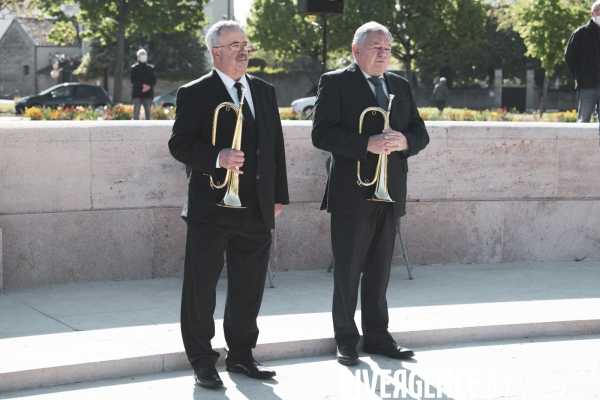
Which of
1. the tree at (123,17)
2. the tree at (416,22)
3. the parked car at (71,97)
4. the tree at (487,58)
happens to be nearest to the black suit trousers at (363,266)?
the parked car at (71,97)

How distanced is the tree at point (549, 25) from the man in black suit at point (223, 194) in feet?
127

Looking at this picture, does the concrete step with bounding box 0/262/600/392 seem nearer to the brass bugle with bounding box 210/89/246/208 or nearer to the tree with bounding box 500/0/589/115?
the brass bugle with bounding box 210/89/246/208

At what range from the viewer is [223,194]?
527cm

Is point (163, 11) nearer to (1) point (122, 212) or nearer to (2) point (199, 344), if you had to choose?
(1) point (122, 212)

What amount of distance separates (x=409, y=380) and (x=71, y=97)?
3289cm

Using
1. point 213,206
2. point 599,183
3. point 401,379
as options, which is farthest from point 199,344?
point 599,183

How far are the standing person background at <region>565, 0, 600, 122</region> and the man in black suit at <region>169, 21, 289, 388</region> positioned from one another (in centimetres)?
558

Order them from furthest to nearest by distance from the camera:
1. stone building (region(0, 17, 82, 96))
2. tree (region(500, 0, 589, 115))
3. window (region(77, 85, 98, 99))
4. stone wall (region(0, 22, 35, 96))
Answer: stone wall (region(0, 22, 35, 96)) < stone building (region(0, 17, 82, 96)) < tree (region(500, 0, 589, 115)) < window (region(77, 85, 98, 99))

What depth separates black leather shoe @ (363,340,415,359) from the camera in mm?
5941

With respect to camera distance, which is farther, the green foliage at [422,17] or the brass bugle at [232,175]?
the green foliage at [422,17]

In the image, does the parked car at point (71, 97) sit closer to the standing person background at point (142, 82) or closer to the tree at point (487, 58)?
the standing person background at point (142, 82)

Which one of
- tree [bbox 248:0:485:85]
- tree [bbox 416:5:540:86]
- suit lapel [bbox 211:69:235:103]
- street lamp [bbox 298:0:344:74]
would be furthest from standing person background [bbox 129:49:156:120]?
tree [bbox 416:5:540:86]

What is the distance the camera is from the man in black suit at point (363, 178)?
5.80 meters

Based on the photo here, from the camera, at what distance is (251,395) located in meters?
5.20
